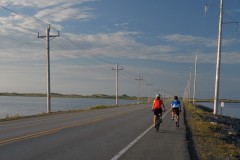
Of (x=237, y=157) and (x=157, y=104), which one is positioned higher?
(x=157, y=104)

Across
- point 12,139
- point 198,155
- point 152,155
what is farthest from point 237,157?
point 12,139

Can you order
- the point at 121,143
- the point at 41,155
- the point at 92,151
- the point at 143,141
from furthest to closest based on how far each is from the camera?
1. the point at 143,141
2. the point at 121,143
3. the point at 92,151
4. the point at 41,155

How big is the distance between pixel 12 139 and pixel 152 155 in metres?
5.56

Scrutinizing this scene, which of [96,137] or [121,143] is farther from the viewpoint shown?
[96,137]

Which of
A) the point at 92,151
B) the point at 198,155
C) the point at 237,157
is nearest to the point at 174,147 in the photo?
the point at 198,155

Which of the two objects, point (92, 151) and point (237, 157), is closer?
point (92, 151)

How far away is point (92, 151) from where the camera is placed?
36.9 ft

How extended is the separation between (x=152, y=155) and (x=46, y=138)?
4.91 metres

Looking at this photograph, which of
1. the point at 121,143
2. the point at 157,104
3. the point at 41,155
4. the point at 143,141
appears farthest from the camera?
the point at 157,104

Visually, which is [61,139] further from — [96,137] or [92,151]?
[92,151]

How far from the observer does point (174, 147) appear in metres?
12.8

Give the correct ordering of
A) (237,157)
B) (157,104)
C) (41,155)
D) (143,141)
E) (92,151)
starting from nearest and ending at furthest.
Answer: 1. (41,155)
2. (92,151)
3. (237,157)
4. (143,141)
5. (157,104)

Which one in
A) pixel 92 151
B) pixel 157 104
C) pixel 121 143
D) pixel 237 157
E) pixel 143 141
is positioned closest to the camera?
pixel 92 151

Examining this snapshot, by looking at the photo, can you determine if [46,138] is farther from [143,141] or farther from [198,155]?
[198,155]
